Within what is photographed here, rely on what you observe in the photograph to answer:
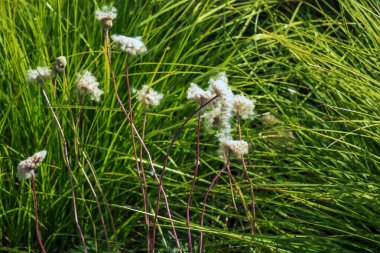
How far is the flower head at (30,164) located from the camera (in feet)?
5.85

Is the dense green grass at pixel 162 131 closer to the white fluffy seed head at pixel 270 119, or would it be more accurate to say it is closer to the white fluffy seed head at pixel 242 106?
the white fluffy seed head at pixel 270 119

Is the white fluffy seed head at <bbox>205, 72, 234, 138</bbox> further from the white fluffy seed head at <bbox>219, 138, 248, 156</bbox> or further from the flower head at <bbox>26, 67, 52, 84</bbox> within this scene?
the flower head at <bbox>26, 67, 52, 84</bbox>

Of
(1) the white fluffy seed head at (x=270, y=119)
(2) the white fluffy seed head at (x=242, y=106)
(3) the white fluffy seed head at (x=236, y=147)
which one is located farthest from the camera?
(1) the white fluffy seed head at (x=270, y=119)

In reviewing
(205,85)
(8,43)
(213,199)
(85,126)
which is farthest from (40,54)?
(213,199)

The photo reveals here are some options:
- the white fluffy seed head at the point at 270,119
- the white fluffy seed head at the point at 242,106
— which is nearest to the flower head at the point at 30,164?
the white fluffy seed head at the point at 242,106

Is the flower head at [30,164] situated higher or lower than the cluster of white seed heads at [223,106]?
lower

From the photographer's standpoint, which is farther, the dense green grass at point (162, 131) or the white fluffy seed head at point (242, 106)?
the dense green grass at point (162, 131)

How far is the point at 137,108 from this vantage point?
108 inches

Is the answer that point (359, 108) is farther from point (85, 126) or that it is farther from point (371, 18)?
point (85, 126)

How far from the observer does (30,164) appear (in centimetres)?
179

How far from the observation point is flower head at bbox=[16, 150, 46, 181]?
1783mm

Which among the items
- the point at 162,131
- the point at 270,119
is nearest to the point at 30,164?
the point at 162,131

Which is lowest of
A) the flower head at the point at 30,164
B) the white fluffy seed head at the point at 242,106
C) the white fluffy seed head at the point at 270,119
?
the white fluffy seed head at the point at 270,119

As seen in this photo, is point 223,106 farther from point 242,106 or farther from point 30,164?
point 30,164
